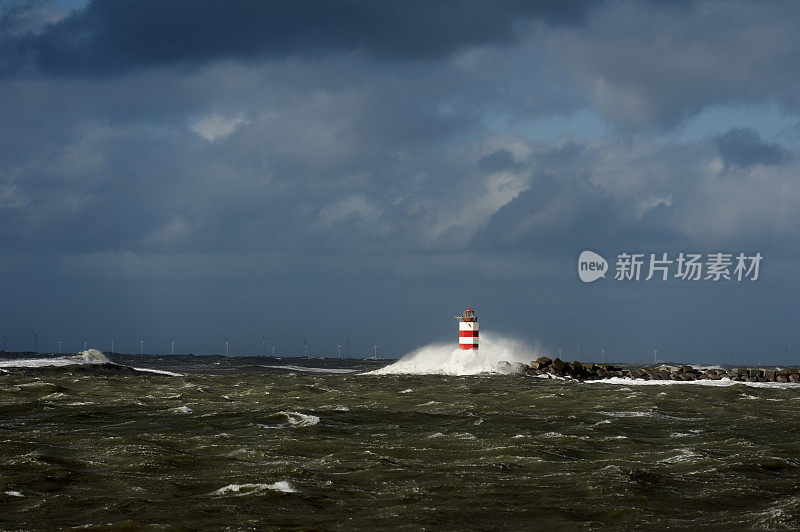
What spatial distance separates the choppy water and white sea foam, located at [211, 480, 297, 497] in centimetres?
6

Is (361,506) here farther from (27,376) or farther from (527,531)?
(27,376)

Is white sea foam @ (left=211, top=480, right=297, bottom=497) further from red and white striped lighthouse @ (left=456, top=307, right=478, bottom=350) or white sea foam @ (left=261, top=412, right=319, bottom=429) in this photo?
red and white striped lighthouse @ (left=456, top=307, right=478, bottom=350)

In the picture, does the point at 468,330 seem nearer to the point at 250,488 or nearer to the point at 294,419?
the point at 294,419

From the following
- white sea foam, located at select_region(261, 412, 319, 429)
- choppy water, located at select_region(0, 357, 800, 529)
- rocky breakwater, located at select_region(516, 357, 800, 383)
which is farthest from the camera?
rocky breakwater, located at select_region(516, 357, 800, 383)

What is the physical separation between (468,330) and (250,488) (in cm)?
3669

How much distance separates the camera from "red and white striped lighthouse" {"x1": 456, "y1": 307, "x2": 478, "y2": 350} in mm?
48906

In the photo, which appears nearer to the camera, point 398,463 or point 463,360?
point 398,463

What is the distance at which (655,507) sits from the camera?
11.8m

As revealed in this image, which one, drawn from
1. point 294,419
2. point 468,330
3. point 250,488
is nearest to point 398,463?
point 250,488

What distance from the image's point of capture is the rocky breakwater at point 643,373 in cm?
4575

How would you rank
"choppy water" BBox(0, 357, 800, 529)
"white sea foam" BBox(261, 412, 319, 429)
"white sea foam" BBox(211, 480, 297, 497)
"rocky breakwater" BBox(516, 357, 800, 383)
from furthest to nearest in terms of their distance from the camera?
"rocky breakwater" BBox(516, 357, 800, 383), "white sea foam" BBox(261, 412, 319, 429), "white sea foam" BBox(211, 480, 297, 497), "choppy water" BBox(0, 357, 800, 529)

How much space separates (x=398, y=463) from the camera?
1516 centimetres

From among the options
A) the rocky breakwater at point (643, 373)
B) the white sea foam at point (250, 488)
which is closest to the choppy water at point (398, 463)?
the white sea foam at point (250, 488)

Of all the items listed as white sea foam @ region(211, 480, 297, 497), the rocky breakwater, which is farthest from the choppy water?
the rocky breakwater
